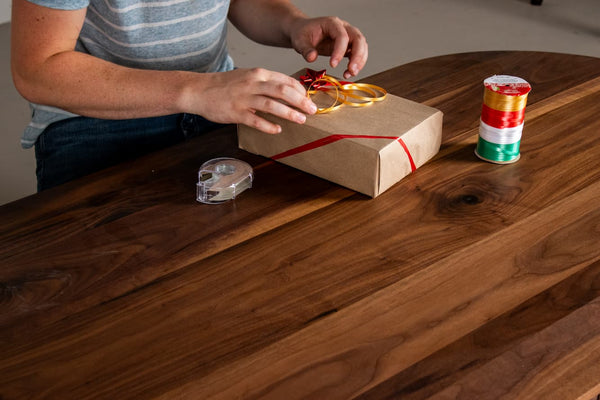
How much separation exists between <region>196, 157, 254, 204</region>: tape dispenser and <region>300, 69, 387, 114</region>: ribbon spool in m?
0.18

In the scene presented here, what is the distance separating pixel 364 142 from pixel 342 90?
0.18 meters

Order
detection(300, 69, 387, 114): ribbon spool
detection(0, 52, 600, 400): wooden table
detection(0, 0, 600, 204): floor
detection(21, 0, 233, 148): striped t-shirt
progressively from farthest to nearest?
detection(0, 0, 600, 204): floor
detection(21, 0, 233, 148): striped t-shirt
detection(300, 69, 387, 114): ribbon spool
detection(0, 52, 600, 400): wooden table

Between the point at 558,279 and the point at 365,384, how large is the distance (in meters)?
0.32

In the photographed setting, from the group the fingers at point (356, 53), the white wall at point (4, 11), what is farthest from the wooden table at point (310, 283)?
the white wall at point (4, 11)

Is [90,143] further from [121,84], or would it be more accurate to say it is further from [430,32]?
[430,32]

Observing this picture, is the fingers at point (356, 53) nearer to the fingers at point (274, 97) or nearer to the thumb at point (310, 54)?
the thumb at point (310, 54)

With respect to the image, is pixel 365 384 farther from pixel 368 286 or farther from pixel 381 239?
pixel 381 239

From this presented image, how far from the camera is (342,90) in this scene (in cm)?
120

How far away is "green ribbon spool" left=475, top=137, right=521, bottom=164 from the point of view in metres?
1.15

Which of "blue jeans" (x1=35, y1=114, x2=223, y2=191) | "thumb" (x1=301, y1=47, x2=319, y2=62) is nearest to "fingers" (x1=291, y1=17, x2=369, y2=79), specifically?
"thumb" (x1=301, y1=47, x2=319, y2=62)

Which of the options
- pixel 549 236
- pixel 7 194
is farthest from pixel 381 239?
pixel 7 194

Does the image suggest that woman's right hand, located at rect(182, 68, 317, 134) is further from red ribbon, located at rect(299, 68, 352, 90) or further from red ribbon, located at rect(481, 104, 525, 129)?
red ribbon, located at rect(481, 104, 525, 129)

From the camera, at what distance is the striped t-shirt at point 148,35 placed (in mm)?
1271

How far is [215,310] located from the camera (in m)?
0.87
